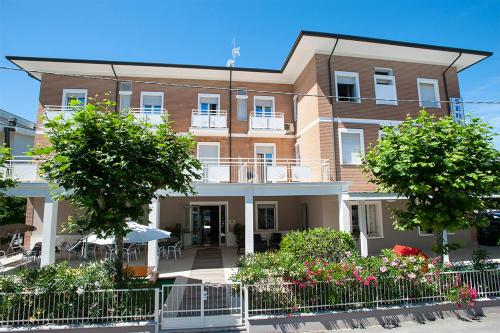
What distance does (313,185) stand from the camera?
12.2 m

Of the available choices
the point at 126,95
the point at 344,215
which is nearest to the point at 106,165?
the point at 344,215

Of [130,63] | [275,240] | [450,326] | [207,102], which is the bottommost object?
[450,326]

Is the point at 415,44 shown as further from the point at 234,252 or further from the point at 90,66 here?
the point at 90,66

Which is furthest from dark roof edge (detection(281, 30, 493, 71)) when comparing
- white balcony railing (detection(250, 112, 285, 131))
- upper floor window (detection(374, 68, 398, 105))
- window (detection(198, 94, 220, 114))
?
window (detection(198, 94, 220, 114))

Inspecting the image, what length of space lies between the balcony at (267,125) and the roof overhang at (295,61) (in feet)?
8.71

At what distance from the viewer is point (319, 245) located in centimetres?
1016

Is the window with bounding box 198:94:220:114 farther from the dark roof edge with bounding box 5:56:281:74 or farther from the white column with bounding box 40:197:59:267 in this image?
the white column with bounding box 40:197:59:267

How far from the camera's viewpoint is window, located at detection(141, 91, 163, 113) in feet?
52.5

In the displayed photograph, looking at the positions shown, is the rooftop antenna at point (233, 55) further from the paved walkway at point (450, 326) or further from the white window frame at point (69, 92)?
the paved walkway at point (450, 326)

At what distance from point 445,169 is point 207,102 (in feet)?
40.5

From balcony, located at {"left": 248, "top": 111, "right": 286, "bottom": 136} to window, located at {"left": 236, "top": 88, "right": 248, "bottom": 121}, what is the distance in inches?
45.8

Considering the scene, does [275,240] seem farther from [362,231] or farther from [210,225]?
[362,231]

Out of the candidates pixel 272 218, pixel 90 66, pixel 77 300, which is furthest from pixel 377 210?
pixel 90 66

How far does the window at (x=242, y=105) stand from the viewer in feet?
55.6
